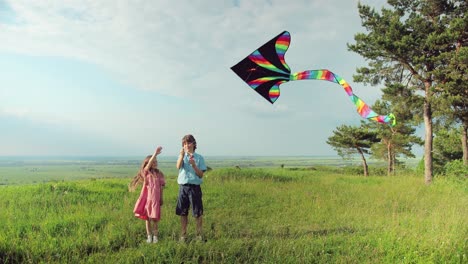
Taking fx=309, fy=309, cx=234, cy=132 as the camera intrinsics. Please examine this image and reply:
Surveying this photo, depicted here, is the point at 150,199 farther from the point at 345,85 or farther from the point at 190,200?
the point at 345,85

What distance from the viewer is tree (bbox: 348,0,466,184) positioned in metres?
13.8

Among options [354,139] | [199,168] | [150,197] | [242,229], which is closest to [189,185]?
[199,168]

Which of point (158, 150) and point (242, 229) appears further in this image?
point (242, 229)

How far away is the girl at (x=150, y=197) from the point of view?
5281mm

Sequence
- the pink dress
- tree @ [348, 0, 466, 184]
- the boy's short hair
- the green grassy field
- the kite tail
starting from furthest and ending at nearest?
1. tree @ [348, 0, 466, 184]
2. the pink dress
3. the boy's short hair
4. the green grassy field
5. the kite tail

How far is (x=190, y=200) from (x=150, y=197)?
697 millimetres

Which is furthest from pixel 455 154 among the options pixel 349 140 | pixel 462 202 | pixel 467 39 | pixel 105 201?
pixel 105 201

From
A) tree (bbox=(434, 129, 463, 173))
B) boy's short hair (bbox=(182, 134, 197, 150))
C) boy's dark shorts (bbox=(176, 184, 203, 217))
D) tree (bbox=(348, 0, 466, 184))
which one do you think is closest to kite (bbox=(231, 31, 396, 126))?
boy's short hair (bbox=(182, 134, 197, 150))

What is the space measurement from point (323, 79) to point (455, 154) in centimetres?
3427

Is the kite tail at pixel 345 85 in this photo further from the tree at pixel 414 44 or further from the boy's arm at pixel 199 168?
the tree at pixel 414 44

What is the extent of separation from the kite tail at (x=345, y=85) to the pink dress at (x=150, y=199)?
10.3 ft

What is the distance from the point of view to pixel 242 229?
255 inches

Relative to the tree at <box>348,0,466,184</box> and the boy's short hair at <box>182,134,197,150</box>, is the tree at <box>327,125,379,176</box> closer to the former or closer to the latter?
the tree at <box>348,0,466,184</box>

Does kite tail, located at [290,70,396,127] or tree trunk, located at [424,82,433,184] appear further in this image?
tree trunk, located at [424,82,433,184]
